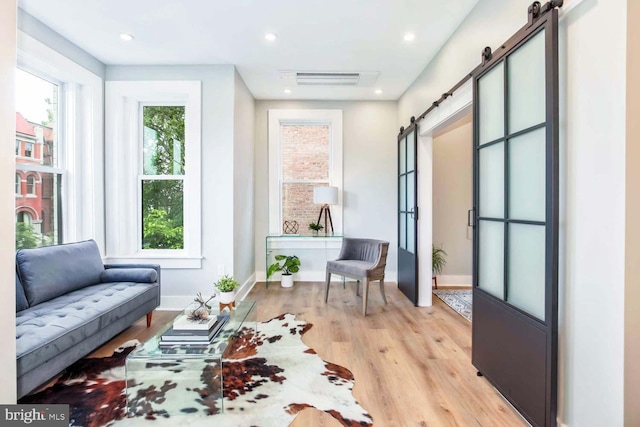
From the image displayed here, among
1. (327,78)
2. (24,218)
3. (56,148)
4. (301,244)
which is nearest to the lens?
(24,218)

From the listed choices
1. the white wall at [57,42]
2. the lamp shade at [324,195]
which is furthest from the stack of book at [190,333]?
the white wall at [57,42]

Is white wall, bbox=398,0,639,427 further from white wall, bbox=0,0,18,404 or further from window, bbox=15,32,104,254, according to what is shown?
window, bbox=15,32,104,254

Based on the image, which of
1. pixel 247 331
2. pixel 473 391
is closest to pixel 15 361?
pixel 247 331

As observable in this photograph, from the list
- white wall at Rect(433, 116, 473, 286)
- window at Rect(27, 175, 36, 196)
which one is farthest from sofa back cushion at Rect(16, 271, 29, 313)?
white wall at Rect(433, 116, 473, 286)

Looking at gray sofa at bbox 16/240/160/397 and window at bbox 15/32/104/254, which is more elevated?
window at bbox 15/32/104/254

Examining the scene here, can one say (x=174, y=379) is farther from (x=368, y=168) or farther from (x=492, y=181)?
(x=368, y=168)

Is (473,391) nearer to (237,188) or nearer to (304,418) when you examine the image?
(304,418)

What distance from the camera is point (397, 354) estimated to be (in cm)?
242

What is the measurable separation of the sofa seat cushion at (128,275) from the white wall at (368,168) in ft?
6.28

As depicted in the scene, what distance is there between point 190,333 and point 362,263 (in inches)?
84.4

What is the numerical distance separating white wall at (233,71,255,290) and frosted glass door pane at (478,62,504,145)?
2522 millimetres

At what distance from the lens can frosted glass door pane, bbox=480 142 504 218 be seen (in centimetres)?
190

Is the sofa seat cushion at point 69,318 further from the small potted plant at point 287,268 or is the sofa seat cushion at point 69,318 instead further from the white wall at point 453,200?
the white wall at point 453,200
